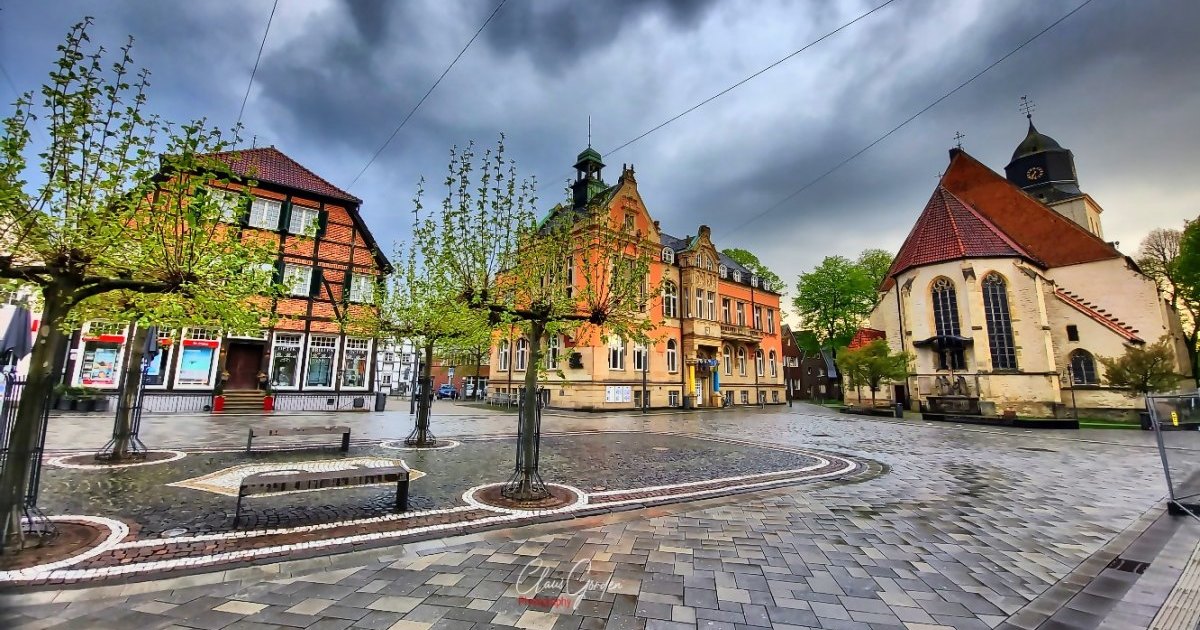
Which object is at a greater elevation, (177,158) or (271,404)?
(177,158)

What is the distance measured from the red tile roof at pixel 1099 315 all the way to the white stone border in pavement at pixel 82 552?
4373 cm

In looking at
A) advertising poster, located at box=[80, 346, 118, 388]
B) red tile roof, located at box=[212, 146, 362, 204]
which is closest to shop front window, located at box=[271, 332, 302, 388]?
advertising poster, located at box=[80, 346, 118, 388]

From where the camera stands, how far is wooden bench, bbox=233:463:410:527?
16.9ft

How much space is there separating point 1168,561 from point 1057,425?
2434cm

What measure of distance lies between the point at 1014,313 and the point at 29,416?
40.6 meters

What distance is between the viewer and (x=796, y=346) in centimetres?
6488

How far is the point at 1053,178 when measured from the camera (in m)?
42.4

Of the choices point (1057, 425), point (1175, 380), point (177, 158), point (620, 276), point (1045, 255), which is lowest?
point (1057, 425)

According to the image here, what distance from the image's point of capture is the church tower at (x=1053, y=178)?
40969 mm

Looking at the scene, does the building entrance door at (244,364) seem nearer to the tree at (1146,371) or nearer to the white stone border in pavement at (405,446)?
the white stone border in pavement at (405,446)

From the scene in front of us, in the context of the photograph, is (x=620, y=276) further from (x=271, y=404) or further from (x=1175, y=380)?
(x=1175, y=380)

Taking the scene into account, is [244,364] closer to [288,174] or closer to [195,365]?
[195,365]

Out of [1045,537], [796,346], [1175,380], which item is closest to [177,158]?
[1045,537]

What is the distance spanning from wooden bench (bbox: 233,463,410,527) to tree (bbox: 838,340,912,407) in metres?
31.5
